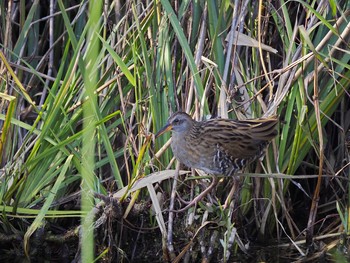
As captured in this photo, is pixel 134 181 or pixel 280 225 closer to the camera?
pixel 134 181

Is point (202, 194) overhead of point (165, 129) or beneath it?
beneath

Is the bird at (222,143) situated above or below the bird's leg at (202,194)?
above

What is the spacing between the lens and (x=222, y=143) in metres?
3.25

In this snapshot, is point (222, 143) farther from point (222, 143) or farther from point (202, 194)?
point (202, 194)

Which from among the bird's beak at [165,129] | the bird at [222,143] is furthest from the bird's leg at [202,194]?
the bird's beak at [165,129]

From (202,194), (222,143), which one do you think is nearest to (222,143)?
(222,143)

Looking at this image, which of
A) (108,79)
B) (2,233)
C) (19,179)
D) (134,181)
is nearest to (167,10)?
(108,79)

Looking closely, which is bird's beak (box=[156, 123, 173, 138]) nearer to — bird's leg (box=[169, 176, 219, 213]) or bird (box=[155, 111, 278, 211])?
bird (box=[155, 111, 278, 211])

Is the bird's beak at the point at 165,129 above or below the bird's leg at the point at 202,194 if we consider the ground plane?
above

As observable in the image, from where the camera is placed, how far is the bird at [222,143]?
3.19 m

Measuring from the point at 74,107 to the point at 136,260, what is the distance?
2.69 feet

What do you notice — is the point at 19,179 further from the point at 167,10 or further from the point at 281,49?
the point at 281,49

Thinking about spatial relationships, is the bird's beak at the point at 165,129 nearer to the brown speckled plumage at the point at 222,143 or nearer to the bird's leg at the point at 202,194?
the brown speckled plumage at the point at 222,143

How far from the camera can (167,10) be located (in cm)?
324
